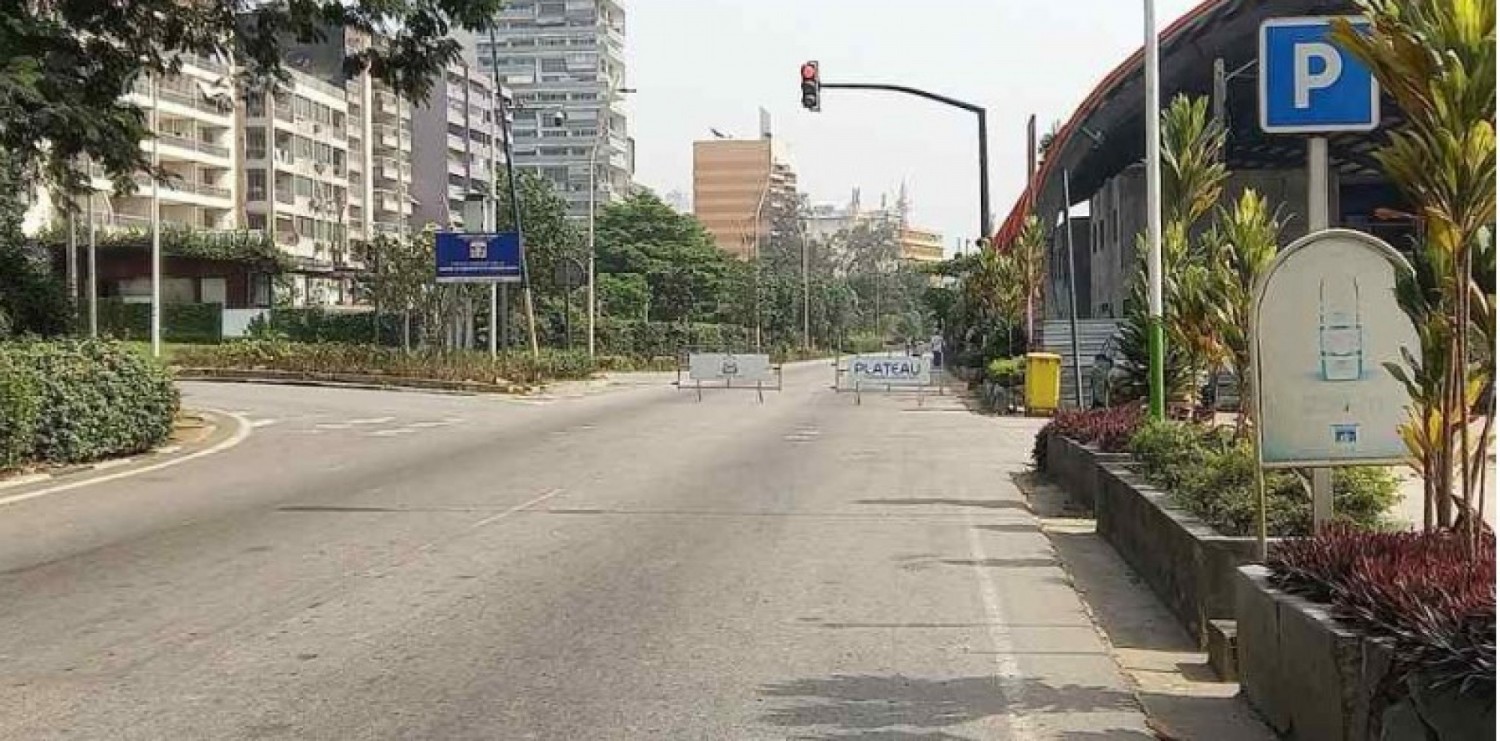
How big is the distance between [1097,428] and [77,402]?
12368 millimetres

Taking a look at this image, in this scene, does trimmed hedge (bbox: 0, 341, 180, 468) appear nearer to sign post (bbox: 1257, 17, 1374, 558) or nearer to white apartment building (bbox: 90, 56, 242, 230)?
sign post (bbox: 1257, 17, 1374, 558)

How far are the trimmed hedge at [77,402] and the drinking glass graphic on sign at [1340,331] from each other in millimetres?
15453

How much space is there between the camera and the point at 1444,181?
6125 mm

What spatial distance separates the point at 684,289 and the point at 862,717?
274 ft

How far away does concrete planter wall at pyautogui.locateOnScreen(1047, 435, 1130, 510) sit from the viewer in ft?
46.3

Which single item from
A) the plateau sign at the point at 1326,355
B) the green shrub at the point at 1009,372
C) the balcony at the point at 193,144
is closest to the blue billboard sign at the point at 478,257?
the green shrub at the point at 1009,372

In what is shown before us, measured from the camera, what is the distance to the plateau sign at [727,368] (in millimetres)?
43906

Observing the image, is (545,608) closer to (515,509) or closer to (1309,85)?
(1309,85)

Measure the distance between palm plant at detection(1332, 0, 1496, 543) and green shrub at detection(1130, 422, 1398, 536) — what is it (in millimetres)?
1412

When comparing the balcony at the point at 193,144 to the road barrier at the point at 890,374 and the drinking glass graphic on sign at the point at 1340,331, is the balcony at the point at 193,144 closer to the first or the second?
the road barrier at the point at 890,374

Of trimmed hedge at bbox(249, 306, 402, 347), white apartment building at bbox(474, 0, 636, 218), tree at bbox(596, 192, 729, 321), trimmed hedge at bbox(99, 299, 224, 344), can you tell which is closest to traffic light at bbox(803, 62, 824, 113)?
trimmed hedge at bbox(249, 306, 402, 347)

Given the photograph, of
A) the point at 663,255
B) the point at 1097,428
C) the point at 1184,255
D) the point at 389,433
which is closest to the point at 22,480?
the point at 389,433

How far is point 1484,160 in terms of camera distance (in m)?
6.04

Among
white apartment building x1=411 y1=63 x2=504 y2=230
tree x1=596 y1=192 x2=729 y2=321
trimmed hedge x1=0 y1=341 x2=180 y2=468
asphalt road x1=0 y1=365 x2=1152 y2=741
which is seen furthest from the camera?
white apartment building x1=411 y1=63 x2=504 y2=230
